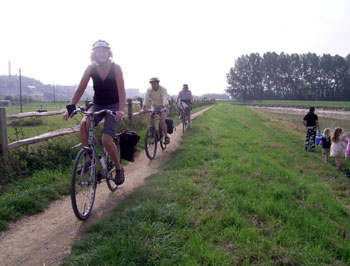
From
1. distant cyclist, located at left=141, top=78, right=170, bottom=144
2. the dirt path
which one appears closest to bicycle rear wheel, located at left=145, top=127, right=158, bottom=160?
distant cyclist, located at left=141, top=78, right=170, bottom=144

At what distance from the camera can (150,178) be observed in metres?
5.16

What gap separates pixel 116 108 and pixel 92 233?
1.78 metres

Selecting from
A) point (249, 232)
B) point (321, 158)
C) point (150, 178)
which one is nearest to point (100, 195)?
point (150, 178)

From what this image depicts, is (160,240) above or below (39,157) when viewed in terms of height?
below

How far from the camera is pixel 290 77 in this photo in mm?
90750

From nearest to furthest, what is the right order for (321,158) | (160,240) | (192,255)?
(192,255), (160,240), (321,158)

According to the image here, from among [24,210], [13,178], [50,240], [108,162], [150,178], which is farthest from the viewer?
[150,178]

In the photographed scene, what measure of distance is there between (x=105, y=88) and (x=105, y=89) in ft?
0.06

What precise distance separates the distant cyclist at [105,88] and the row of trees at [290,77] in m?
89.9

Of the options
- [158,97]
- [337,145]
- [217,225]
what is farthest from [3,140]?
[337,145]

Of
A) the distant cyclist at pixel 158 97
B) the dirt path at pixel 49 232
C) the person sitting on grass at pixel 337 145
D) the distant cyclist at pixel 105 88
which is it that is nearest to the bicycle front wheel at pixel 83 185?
the dirt path at pixel 49 232

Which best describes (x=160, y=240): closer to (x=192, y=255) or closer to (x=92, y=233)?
→ (x=192, y=255)

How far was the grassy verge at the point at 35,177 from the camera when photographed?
378 cm

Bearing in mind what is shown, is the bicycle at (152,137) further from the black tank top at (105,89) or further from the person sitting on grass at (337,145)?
the person sitting on grass at (337,145)
